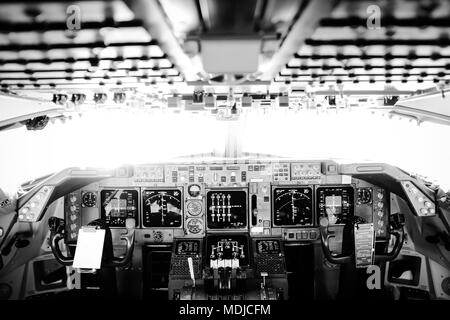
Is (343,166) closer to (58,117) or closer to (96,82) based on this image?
(96,82)

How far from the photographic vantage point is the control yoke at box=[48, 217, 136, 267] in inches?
106

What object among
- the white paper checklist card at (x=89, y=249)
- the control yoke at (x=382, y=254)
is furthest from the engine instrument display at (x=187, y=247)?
the control yoke at (x=382, y=254)

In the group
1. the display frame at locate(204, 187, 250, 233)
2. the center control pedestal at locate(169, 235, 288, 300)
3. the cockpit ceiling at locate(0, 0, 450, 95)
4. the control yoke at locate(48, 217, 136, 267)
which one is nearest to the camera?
the cockpit ceiling at locate(0, 0, 450, 95)

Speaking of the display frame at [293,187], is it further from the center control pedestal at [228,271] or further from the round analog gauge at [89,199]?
the round analog gauge at [89,199]

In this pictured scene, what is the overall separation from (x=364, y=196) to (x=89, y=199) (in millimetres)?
2804

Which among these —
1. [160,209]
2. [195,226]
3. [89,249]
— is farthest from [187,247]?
[89,249]

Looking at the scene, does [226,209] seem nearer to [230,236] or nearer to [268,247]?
[230,236]

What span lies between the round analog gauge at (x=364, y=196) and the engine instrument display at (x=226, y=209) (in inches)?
46.0

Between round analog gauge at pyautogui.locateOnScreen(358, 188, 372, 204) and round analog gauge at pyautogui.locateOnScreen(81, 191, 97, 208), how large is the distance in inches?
106

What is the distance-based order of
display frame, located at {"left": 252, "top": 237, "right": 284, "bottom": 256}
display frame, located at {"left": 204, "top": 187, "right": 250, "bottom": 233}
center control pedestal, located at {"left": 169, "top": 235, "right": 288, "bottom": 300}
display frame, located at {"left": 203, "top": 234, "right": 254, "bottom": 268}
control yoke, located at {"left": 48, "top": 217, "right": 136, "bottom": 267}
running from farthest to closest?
display frame, located at {"left": 204, "top": 187, "right": 250, "bottom": 233} < display frame, located at {"left": 252, "top": 237, "right": 284, "bottom": 256} < display frame, located at {"left": 203, "top": 234, "right": 254, "bottom": 268} < control yoke, located at {"left": 48, "top": 217, "right": 136, "bottom": 267} < center control pedestal, located at {"left": 169, "top": 235, "right": 288, "bottom": 300}


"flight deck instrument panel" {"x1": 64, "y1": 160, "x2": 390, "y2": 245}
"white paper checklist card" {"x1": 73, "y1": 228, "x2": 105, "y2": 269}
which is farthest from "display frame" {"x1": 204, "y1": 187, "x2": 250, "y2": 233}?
"white paper checklist card" {"x1": 73, "y1": 228, "x2": 105, "y2": 269}

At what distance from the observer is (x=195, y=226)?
327 cm

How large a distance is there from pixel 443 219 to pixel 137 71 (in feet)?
9.66

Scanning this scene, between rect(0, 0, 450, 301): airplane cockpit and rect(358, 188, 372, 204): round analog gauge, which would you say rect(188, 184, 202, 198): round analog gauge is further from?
rect(358, 188, 372, 204): round analog gauge
